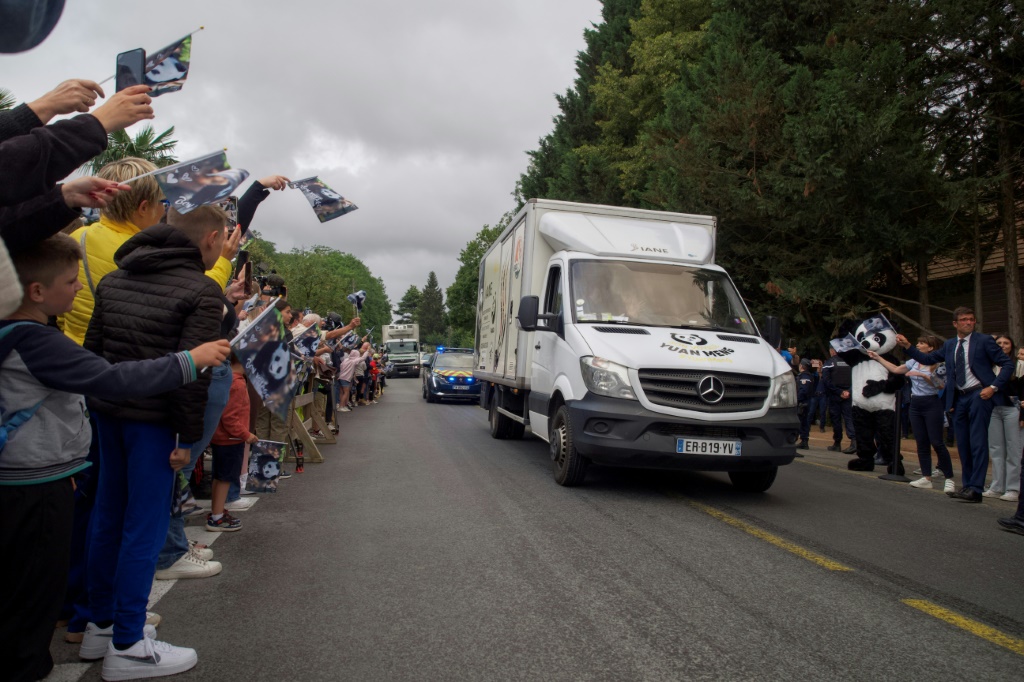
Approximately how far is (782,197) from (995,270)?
645cm

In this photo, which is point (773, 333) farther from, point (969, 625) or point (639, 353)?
point (969, 625)

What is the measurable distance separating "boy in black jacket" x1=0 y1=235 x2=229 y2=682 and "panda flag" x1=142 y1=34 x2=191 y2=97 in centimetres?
127

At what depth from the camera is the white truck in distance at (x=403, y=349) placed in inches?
2180

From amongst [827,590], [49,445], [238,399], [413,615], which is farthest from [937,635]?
[238,399]

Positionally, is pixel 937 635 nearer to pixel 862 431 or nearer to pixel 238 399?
pixel 238 399

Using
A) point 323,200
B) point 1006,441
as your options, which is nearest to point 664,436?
point 323,200

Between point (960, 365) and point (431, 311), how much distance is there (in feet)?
528

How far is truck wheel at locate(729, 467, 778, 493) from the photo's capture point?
784 centimetres

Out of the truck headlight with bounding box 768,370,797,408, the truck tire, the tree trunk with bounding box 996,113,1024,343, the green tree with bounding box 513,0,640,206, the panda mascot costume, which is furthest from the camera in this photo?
the green tree with bounding box 513,0,640,206

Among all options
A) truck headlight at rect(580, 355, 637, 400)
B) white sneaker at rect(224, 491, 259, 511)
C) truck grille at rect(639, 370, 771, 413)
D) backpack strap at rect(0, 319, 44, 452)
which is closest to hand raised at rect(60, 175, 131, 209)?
backpack strap at rect(0, 319, 44, 452)

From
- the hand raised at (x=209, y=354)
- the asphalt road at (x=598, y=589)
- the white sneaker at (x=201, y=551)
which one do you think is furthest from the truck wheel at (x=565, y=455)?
the hand raised at (x=209, y=354)

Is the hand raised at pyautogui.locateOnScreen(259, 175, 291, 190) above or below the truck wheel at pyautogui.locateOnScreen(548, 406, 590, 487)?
above

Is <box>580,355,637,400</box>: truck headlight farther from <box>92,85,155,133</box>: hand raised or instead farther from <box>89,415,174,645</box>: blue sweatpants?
<box>92,85,155,133</box>: hand raised

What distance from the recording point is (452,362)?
81.6 ft
